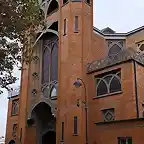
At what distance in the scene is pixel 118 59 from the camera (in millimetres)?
19438

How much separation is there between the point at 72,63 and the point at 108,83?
314cm

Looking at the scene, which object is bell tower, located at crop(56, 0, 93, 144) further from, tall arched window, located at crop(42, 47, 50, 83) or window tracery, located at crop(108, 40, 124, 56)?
window tracery, located at crop(108, 40, 124, 56)

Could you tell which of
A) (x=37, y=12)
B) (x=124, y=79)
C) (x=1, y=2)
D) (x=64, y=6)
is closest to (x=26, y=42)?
(x=37, y=12)

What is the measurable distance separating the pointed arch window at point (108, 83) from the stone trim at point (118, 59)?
2.13 ft

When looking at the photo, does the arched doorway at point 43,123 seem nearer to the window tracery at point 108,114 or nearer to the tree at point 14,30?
the window tracery at point 108,114

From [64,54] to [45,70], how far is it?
4420 mm

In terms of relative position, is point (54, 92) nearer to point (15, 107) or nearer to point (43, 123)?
point (43, 123)

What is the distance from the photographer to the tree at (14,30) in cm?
1161

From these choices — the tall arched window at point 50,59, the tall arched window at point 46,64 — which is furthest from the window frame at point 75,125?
the tall arched window at point 46,64

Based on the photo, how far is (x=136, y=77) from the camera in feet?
60.8

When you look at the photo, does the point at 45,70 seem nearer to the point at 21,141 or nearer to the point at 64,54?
the point at 64,54

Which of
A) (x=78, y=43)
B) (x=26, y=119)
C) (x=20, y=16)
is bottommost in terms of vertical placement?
(x=26, y=119)

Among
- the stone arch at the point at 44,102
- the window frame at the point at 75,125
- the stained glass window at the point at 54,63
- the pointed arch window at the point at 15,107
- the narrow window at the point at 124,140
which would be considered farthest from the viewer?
the pointed arch window at the point at 15,107

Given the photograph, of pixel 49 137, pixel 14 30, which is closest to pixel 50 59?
pixel 49 137
